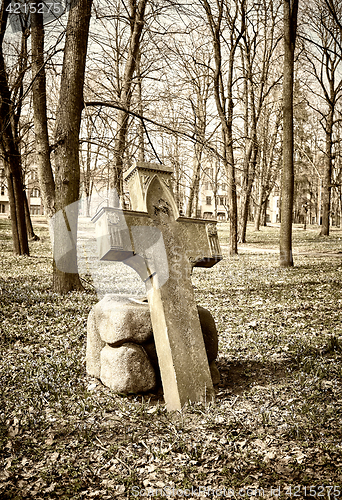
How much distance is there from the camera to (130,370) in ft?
13.6

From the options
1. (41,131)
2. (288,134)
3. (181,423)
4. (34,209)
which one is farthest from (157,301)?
(34,209)

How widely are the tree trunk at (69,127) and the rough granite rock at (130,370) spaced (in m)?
4.44

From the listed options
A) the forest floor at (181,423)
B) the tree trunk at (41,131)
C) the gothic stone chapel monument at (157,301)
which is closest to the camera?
the forest floor at (181,423)

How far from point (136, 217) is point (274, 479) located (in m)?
2.48

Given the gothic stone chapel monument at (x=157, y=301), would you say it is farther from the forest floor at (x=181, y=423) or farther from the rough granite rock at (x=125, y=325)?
the forest floor at (x=181, y=423)

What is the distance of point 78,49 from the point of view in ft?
25.6

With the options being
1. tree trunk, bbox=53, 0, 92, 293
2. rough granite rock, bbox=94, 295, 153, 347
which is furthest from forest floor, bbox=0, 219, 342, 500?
tree trunk, bbox=53, 0, 92, 293

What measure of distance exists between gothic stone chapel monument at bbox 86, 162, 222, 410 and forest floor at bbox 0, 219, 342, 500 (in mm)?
265

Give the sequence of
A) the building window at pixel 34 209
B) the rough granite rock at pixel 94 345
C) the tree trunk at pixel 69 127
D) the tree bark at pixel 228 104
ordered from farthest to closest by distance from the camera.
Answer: the building window at pixel 34 209
the tree bark at pixel 228 104
the tree trunk at pixel 69 127
the rough granite rock at pixel 94 345

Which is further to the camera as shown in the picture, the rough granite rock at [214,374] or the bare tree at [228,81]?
the bare tree at [228,81]

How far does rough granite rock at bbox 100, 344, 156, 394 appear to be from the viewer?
164 inches

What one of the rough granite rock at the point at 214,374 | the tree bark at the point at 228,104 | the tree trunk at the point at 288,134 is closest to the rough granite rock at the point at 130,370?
the rough granite rock at the point at 214,374

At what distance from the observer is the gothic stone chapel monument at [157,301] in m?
3.81

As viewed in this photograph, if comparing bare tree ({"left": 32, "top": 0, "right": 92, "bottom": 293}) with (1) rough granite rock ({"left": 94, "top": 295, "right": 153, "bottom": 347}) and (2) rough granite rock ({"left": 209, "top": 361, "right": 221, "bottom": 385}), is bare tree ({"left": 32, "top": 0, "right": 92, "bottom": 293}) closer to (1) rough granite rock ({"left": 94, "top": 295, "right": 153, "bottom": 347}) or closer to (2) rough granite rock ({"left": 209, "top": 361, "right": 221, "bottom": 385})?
(1) rough granite rock ({"left": 94, "top": 295, "right": 153, "bottom": 347})
